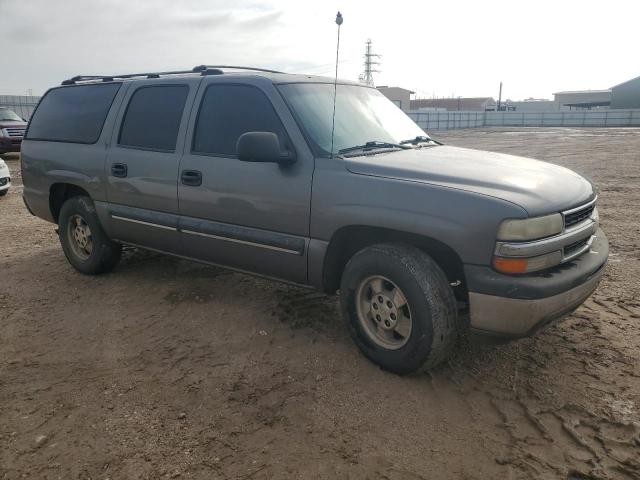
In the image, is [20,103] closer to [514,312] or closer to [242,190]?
[242,190]

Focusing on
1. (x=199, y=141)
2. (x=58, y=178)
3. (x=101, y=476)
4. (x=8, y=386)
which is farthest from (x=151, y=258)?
(x=101, y=476)

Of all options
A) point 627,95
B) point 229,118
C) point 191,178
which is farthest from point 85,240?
point 627,95

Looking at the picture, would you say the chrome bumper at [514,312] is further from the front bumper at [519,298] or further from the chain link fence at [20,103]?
the chain link fence at [20,103]

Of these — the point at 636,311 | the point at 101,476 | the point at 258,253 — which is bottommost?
the point at 101,476

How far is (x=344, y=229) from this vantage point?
3.41 meters

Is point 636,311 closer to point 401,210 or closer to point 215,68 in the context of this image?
point 401,210

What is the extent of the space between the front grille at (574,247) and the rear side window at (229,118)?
200cm

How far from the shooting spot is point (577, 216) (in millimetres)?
3244

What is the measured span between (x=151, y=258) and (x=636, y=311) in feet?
15.8

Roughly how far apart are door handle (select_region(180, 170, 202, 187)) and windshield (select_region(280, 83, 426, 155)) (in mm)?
931

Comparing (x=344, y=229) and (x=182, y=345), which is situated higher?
(x=344, y=229)

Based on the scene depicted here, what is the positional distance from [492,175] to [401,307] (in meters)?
0.98

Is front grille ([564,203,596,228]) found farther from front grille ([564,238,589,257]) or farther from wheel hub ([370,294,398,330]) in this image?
wheel hub ([370,294,398,330])

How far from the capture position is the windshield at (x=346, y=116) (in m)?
3.64
